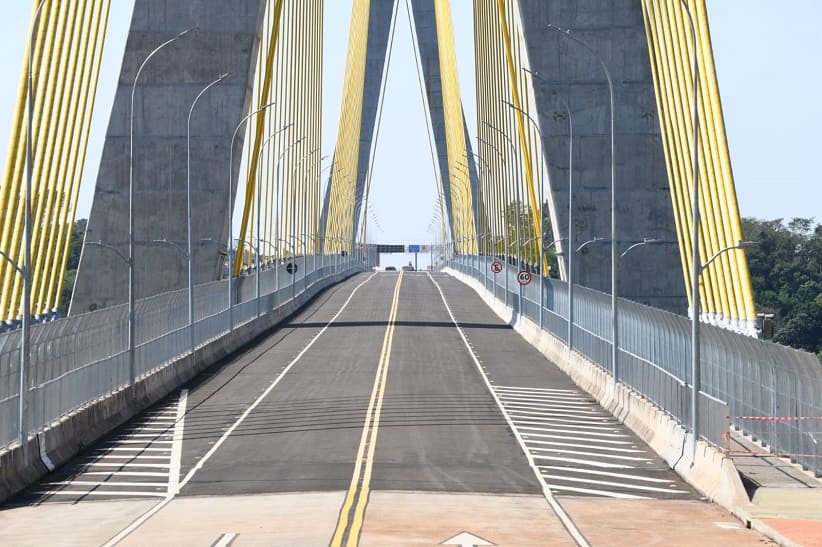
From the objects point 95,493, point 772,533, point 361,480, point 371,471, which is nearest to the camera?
point 772,533

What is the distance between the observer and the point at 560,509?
79.1ft

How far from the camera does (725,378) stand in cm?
3325

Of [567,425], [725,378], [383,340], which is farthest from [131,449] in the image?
[383,340]

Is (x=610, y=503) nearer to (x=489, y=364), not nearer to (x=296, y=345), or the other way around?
(x=489, y=364)

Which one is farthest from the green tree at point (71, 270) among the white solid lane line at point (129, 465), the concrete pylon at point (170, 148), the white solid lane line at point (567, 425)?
the white solid lane line at point (129, 465)

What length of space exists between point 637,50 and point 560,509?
56.4m

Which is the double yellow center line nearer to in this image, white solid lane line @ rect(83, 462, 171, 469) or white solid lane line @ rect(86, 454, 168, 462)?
white solid lane line @ rect(83, 462, 171, 469)

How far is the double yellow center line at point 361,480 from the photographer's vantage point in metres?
20.7

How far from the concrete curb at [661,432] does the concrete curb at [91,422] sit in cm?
1176

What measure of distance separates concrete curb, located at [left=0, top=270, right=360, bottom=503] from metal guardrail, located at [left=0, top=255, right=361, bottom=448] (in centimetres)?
26

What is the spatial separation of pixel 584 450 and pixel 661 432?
163cm

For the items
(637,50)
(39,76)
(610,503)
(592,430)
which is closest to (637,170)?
(637,50)

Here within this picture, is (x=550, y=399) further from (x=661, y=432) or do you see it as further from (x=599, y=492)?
(x=599, y=492)

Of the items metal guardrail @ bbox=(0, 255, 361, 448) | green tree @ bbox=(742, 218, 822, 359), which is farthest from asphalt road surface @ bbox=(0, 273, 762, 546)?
green tree @ bbox=(742, 218, 822, 359)
